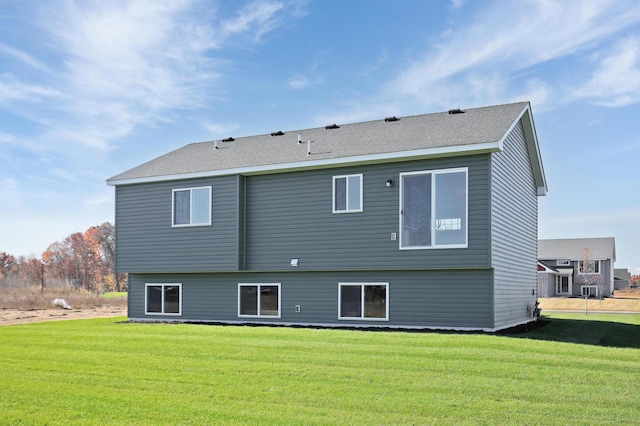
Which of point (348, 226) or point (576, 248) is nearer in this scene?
point (348, 226)

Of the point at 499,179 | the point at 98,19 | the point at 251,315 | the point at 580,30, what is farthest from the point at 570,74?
the point at 98,19

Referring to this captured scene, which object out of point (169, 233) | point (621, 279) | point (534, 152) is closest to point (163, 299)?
point (169, 233)

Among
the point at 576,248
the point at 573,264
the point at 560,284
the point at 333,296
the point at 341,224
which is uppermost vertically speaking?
the point at 341,224

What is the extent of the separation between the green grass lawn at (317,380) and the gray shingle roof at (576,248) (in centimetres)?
4109

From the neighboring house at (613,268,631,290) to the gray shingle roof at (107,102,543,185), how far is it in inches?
2335

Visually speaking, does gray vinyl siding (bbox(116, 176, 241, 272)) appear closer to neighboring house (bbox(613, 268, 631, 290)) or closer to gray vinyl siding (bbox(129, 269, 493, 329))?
gray vinyl siding (bbox(129, 269, 493, 329))

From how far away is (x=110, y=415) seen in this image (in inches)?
284

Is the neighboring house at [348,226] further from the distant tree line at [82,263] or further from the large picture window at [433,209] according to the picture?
the distant tree line at [82,263]

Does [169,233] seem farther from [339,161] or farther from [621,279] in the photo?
[621,279]

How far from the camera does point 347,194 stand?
16.5 m

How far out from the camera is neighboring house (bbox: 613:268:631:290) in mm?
69250

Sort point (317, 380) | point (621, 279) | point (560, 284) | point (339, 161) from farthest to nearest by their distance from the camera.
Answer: point (621, 279), point (560, 284), point (339, 161), point (317, 380)

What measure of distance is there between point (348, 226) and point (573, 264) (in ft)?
135

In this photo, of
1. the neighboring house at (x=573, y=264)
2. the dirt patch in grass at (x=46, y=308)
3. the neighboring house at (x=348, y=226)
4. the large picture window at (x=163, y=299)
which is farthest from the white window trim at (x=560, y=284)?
the large picture window at (x=163, y=299)
